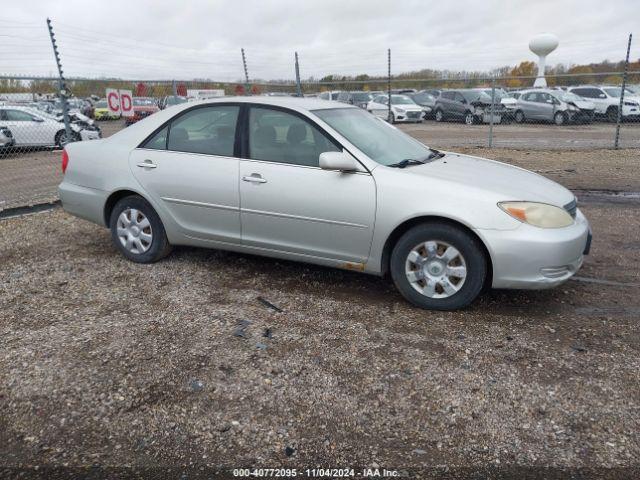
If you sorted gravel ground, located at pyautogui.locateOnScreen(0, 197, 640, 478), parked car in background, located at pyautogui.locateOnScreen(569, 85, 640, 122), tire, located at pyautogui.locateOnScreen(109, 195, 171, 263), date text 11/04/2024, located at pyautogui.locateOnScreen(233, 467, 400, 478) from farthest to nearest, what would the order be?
parked car in background, located at pyautogui.locateOnScreen(569, 85, 640, 122) → tire, located at pyautogui.locateOnScreen(109, 195, 171, 263) → gravel ground, located at pyautogui.locateOnScreen(0, 197, 640, 478) → date text 11/04/2024, located at pyautogui.locateOnScreen(233, 467, 400, 478)

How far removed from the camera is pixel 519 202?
3893mm

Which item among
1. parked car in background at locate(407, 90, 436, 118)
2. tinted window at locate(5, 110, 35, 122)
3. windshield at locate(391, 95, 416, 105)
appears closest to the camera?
tinted window at locate(5, 110, 35, 122)

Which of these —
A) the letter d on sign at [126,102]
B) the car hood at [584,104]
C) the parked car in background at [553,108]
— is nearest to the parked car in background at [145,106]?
the letter d on sign at [126,102]

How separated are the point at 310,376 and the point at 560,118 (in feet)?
70.9

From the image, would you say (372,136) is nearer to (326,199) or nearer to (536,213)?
(326,199)

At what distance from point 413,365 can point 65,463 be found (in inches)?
76.2

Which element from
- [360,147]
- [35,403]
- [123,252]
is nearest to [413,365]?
[360,147]

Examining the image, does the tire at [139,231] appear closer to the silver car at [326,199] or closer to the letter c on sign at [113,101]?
the silver car at [326,199]

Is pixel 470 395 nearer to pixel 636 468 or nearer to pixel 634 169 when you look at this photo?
pixel 636 468

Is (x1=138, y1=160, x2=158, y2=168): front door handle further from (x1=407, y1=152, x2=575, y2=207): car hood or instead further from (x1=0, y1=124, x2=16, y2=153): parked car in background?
(x1=0, y1=124, x2=16, y2=153): parked car in background

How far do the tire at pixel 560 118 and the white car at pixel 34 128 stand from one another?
668 inches

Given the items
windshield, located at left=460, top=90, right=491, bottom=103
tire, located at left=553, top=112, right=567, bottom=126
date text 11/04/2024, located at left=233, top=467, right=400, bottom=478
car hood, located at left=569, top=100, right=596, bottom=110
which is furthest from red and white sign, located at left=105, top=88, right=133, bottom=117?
car hood, located at left=569, top=100, right=596, bottom=110

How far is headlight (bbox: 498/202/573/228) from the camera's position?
3842mm

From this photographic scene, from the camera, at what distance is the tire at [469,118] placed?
23.5 m
